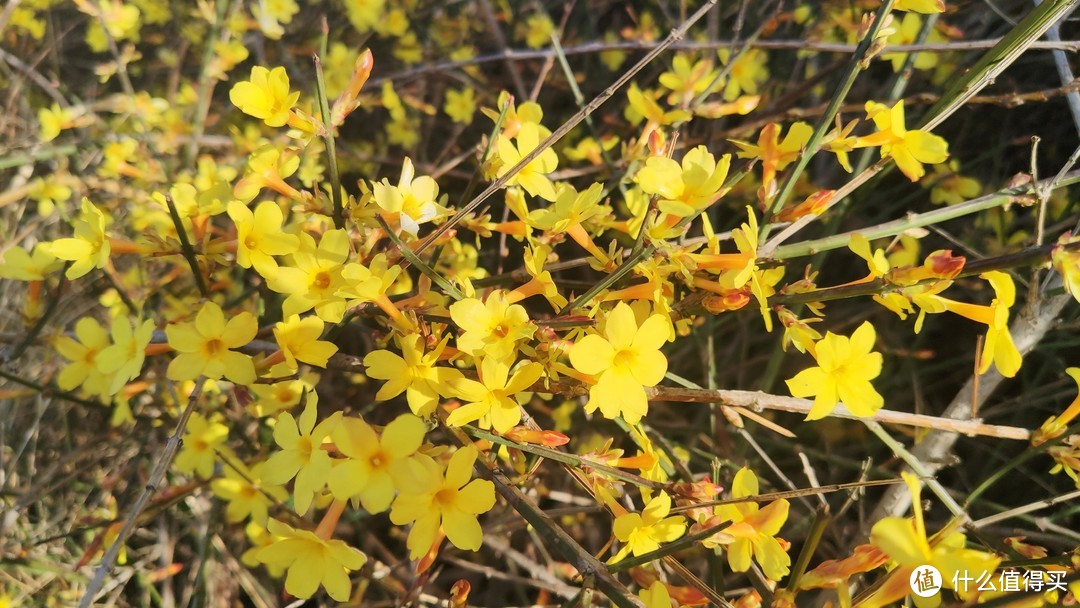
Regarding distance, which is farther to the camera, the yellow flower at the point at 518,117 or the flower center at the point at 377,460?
the yellow flower at the point at 518,117

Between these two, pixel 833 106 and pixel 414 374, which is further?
pixel 833 106

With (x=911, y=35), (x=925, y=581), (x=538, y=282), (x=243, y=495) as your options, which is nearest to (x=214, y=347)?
(x=538, y=282)

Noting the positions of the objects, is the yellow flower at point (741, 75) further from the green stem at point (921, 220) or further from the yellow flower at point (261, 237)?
the yellow flower at point (261, 237)

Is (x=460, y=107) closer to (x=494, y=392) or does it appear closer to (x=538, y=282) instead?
(x=538, y=282)

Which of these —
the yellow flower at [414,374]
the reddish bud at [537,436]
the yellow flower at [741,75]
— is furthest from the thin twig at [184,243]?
the yellow flower at [741,75]

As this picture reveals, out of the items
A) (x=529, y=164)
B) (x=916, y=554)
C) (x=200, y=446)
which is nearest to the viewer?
(x=916, y=554)

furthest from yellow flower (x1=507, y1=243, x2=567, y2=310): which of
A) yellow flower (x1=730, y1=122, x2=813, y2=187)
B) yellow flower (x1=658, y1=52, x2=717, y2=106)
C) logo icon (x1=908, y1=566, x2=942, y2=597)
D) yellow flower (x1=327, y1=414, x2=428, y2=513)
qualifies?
yellow flower (x1=658, y1=52, x2=717, y2=106)

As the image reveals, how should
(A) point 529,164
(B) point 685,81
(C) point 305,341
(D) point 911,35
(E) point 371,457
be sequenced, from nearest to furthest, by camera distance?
(E) point 371,457, (C) point 305,341, (A) point 529,164, (B) point 685,81, (D) point 911,35

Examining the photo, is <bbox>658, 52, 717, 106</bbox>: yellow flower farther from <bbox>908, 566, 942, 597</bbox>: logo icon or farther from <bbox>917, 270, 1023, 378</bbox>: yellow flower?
<bbox>908, 566, 942, 597</bbox>: logo icon
